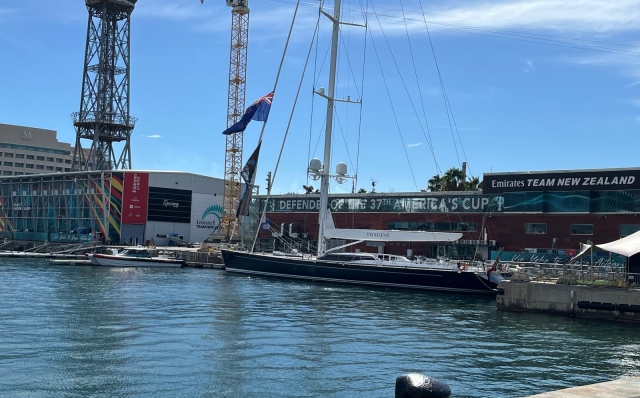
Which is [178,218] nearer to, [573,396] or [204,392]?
[204,392]

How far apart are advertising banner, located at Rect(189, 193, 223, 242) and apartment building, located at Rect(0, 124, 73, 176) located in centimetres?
10134

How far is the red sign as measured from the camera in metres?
96.9

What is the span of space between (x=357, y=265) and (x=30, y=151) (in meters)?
164

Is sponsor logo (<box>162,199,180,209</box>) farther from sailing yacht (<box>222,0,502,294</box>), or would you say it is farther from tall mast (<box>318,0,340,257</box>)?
tall mast (<box>318,0,340,257</box>)

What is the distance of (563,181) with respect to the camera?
209 feet

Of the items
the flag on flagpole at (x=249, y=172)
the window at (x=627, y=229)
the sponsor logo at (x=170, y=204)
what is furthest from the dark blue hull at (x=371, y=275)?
the sponsor logo at (x=170, y=204)

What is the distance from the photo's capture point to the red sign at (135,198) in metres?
96.9

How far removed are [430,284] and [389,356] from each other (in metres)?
25.7

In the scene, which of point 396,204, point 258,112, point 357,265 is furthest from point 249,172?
point 396,204

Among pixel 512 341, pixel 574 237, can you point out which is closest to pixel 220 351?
pixel 512 341

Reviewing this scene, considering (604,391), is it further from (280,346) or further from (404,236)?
(404,236)

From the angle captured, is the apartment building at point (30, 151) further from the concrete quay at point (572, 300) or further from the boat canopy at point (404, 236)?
the concrete quay at point (572, 300)

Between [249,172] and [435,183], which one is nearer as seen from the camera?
[249,172]

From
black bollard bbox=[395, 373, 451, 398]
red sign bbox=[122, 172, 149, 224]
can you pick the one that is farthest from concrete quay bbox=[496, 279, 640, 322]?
red sign bbox=[122, 172, 149, 224]
